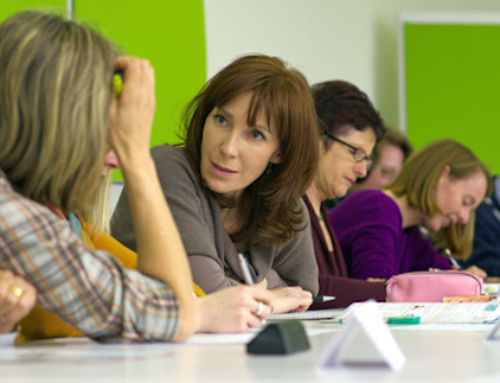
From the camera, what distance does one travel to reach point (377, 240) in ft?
10.5

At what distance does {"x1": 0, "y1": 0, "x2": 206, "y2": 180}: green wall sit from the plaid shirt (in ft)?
5.68

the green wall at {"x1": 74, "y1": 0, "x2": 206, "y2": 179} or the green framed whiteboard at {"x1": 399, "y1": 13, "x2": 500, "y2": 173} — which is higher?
the green wall at {"x1": 74, "y1": 0, "x2": 206, "y2": 179}

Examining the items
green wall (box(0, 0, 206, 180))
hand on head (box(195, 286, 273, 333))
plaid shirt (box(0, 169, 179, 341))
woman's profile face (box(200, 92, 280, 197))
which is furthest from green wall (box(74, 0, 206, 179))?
plaid shirt (box(0, 169, 179, 341))

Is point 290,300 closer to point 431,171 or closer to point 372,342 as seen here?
point 372,342

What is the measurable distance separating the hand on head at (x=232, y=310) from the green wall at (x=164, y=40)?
153cm

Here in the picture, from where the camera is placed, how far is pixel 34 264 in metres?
1.16

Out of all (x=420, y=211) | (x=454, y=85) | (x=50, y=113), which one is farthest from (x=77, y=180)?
(x=454, y=85)

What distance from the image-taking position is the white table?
926 millimetres

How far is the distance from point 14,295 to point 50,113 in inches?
9.9

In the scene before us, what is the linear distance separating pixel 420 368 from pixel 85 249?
49 centimetres

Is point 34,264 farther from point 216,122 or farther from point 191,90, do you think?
point 191,90

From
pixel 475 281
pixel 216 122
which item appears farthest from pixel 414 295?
pixel 216 122

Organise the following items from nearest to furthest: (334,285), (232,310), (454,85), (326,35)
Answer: (232,310) < (334,285) < (326,35) < (454,85)

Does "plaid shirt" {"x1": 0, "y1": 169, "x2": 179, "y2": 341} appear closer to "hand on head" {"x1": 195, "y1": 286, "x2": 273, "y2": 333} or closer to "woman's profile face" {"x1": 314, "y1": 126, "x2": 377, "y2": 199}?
"hand on head" {"x1": 195, "y1": 286, "x2": 273, "y2": 333}
